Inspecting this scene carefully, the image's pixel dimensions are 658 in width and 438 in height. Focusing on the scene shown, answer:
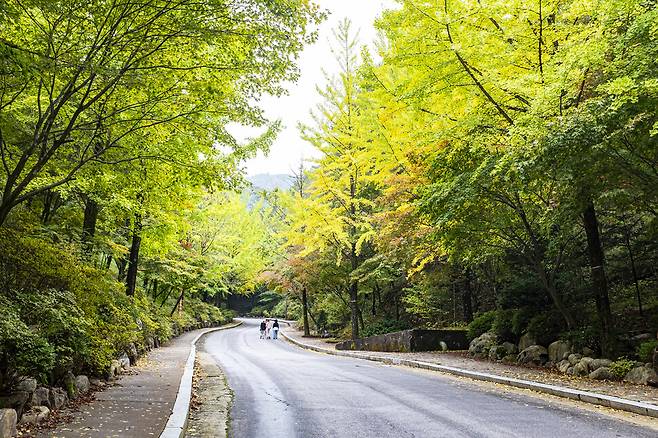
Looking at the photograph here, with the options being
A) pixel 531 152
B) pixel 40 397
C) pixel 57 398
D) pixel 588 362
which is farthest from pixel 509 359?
pixel 40 397

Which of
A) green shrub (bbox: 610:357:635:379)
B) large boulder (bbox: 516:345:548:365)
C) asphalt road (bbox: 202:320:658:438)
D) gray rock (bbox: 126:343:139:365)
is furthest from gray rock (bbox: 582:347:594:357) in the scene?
gray rock (bbox: 126:343:139:365)

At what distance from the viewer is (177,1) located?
18.5 ft

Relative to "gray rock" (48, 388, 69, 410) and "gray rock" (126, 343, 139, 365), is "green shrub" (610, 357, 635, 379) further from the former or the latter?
"gray rock" (126, 343, 139, 365)

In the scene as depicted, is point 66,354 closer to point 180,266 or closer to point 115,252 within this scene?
point 115,252

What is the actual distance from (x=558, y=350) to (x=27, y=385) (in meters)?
12.2

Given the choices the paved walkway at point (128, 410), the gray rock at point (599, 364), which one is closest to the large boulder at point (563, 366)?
the gray rock at point (599, 364)

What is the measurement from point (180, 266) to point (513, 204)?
1692 centimetres

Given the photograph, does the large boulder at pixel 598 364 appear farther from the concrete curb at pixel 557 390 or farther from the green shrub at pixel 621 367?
the concrete curb at pixel 557 390

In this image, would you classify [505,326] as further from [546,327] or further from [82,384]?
[82,384]

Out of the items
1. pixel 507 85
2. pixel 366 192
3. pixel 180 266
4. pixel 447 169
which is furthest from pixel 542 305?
pixel 180 266

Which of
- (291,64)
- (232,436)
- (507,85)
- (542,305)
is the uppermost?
(507,85)

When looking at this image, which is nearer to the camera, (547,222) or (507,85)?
(507,85)

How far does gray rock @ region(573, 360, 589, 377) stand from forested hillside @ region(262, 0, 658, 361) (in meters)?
0.61

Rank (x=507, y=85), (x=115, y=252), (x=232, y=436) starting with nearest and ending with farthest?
(x=232, y=436) → (x=507, y=85) → (x=115, y=252)
